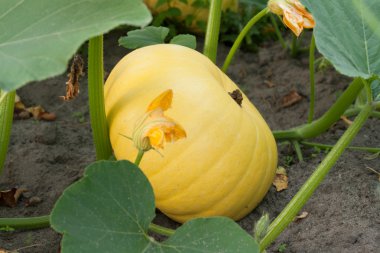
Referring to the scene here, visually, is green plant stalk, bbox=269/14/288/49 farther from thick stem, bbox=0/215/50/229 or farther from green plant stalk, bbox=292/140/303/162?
thick stem, bbox=0/215/50/229

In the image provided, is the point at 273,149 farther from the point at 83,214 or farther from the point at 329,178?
the point at 83,214

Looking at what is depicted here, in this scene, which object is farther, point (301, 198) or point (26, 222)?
point (26, 222)

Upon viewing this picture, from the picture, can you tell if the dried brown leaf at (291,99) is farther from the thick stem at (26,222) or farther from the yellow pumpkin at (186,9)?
the thick stem at (26,222)

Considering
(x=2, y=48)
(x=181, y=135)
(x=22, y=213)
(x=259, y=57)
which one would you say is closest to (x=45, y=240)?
(x=22, y=213)

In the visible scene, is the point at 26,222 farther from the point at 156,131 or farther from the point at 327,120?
the point at 327,120

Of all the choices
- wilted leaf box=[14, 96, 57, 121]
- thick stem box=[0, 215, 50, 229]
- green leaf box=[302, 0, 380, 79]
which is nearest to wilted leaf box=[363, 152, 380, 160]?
green leaf box=[302, 0, 380, 79]

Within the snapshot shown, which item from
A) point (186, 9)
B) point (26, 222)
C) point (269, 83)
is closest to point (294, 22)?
point (26, 222)
